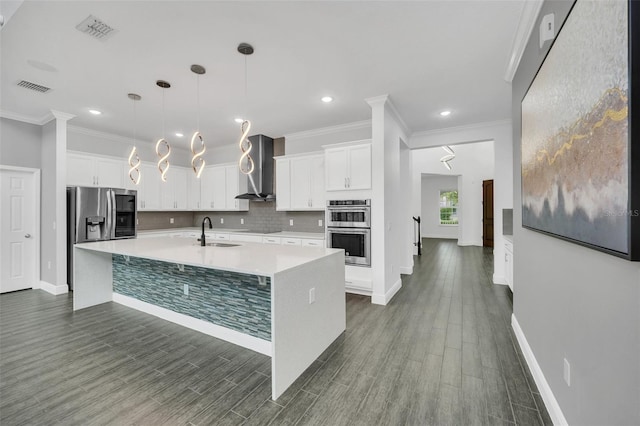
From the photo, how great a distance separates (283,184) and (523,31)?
4008 mm

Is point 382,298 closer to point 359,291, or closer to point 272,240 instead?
point 359,291

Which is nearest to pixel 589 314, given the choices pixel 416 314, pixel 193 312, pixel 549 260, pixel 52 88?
pixel 549 260

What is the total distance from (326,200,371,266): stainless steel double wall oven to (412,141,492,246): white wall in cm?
606

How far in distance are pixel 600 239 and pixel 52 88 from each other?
5.33 metres

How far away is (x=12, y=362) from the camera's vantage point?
2.32 meters

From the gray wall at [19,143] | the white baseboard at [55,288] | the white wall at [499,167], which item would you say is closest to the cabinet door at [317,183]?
the white wall at [499,167]

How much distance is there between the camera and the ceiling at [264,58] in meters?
2.13

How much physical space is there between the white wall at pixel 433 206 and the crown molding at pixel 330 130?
7771 mm

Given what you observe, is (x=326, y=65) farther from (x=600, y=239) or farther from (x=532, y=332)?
(x=532, y=332)

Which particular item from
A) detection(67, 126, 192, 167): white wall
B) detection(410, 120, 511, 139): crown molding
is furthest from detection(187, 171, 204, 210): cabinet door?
detection(410, 120, 511, 139): crown molding

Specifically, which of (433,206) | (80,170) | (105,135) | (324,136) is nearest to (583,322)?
(324,136)

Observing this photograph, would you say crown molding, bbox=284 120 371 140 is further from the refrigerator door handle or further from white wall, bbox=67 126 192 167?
the refrigerator door handle

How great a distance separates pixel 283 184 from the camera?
5.30 m

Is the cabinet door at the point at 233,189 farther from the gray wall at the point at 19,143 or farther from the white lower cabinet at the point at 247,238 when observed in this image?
the gray wall at the point at 19,143
